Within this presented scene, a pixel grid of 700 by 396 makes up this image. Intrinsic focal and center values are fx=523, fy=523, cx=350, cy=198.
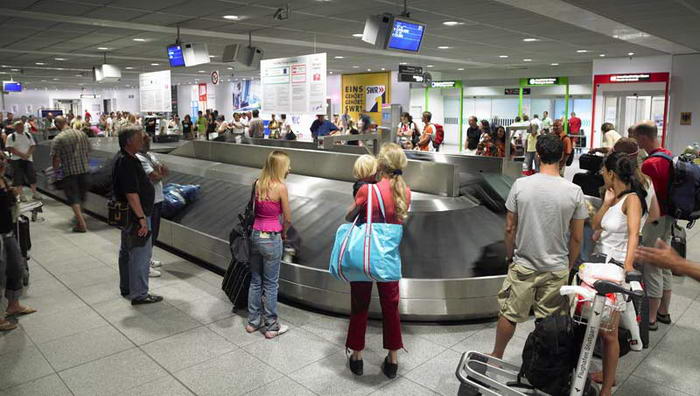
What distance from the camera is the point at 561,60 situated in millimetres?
19312

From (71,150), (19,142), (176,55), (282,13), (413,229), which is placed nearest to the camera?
(413,229)

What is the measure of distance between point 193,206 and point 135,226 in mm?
2528

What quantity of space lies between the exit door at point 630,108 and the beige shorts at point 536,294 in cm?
1745

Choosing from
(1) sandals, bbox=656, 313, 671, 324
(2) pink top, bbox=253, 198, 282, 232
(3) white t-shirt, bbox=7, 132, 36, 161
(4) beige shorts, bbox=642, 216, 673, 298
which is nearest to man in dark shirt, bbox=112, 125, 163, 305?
(2) pink top, bbox=253, 198, 282, 232

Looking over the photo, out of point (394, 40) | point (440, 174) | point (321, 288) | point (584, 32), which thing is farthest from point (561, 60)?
point (321, 288)

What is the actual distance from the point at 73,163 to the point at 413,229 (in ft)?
20.4

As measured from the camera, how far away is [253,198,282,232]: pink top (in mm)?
4188

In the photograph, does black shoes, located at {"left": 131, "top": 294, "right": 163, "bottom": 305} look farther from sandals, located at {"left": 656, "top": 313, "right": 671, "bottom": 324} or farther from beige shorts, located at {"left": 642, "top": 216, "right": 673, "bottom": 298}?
sandals, located at {"left": 656, "top": 313, "right": 671, "bottom": 324}

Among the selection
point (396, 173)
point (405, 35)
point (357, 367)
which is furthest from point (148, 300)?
point (405, 35)

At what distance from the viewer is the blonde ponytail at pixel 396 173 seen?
11.8 feet

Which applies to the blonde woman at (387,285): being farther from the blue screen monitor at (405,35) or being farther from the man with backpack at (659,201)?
the blue screen monitor at (405,35)

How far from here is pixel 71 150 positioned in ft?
27.5

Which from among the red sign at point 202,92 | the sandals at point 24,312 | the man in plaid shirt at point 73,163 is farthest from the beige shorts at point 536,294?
the red sign at point 202,92

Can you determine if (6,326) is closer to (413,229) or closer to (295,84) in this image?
(413,229)
